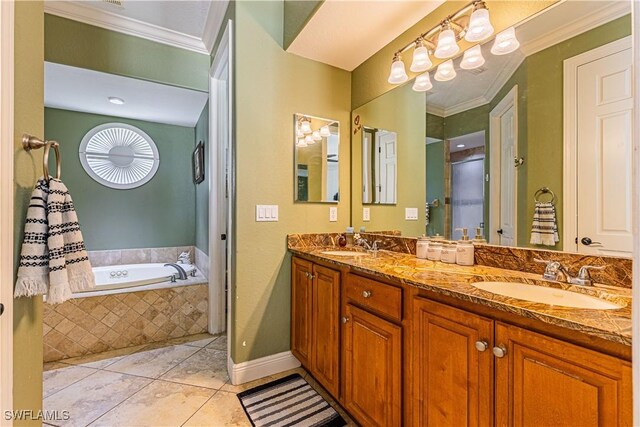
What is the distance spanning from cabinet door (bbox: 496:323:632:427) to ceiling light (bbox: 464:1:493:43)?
4.49 feet

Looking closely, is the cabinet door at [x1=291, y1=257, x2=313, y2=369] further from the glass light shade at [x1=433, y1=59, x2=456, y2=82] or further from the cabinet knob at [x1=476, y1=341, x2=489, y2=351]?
the glass light shade at [x1=433, y1=59, x2=456, y2=82]

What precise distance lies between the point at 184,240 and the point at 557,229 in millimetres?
3923

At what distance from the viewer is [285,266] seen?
6.73 ft

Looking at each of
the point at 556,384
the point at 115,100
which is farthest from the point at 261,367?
the point at 115,100

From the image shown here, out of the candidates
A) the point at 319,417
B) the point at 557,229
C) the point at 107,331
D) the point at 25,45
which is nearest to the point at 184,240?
the point at 107,331

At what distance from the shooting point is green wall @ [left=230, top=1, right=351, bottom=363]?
1.89 m

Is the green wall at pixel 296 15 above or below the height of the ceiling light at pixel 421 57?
above

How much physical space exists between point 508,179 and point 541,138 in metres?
0.23

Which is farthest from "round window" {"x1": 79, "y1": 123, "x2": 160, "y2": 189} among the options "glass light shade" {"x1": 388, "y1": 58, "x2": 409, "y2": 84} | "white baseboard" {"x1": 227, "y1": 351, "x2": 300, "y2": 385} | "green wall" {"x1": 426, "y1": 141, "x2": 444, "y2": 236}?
"green wall" {"x1": 426, "y1": 141, "x2": 444, "y2": 236}

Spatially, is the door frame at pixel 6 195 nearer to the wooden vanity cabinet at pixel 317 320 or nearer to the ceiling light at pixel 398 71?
the wooden vanity cabinet at pixel 317 320

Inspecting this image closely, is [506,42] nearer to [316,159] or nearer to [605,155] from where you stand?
[605,155]

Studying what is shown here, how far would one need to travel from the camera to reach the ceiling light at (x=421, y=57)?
165 cm

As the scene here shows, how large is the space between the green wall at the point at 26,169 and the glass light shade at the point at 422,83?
1786 millimetres

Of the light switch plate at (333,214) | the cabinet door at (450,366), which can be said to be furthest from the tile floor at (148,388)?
the light switch plate at (333,214)
